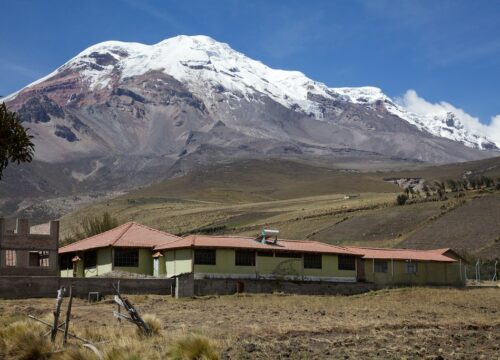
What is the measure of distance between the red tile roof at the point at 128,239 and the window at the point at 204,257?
4880 mm

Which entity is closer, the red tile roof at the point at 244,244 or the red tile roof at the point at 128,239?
the red tile roof at the point at 244,244

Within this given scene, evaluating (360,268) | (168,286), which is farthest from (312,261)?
(168,286)

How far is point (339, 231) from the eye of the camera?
94.3 metres

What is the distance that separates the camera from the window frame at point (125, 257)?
51.0 m

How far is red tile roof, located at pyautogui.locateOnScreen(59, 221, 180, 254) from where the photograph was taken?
52.0 m

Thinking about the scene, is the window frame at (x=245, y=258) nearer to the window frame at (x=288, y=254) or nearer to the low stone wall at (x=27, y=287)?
the window frame at (x=288, y=254)

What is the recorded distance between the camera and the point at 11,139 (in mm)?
22766

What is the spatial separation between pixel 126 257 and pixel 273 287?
10252 mm

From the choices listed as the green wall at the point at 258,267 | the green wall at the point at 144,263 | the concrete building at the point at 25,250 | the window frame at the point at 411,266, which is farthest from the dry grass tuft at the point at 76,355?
the window frame at the point at 411,266

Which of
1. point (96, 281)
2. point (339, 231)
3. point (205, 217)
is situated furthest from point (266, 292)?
point (205, 217)

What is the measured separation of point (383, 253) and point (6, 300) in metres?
27.6

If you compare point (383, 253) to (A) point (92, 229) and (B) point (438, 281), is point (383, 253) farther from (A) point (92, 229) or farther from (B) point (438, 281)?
(A) point (92, 229)

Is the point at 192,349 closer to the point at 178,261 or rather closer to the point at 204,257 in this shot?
the point at 204,257

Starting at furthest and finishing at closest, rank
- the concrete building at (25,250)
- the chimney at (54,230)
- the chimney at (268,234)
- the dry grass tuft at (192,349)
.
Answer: the chimney at (268,234), the chimney at (54,230), the concrete building at (25,250), the dry grass tuft at (192,349)
